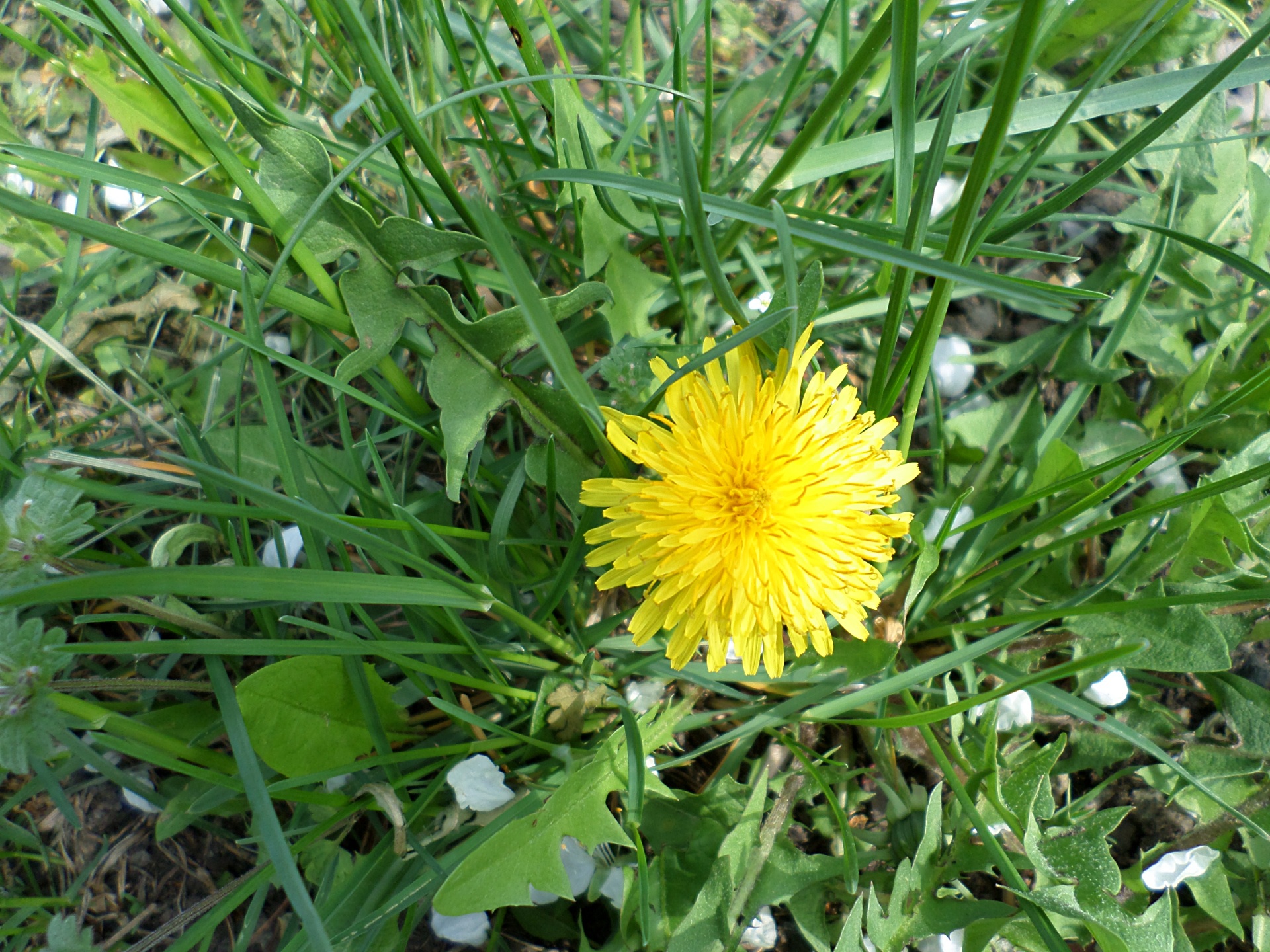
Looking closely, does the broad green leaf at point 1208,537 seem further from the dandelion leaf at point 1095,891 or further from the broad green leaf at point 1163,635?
the dandelion leaf at point 1095,891

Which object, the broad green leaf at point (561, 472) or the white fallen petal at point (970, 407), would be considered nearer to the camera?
the broad green leaf at point (561, 472)

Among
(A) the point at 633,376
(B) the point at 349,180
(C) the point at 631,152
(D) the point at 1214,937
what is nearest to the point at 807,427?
(A) the point at 633,376

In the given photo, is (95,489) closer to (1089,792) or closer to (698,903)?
(698,903)

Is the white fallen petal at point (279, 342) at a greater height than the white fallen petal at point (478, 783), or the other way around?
the white fallen petal at point (279, 342)

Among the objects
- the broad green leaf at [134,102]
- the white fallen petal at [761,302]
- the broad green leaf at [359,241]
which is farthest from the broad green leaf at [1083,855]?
the broad green leaf at [134,102]

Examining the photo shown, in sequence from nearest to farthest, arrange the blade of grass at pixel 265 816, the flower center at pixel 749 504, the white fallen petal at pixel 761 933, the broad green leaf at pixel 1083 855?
the blade of grass at pixel 265 816 < the flower center at pixel 749 504 < the broad green leaf at pixel 1083 855 < the white fallen petal at pixel 761 933

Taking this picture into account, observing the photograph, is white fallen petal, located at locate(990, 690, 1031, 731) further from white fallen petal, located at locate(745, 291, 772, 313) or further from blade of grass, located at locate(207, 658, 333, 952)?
blade of grass, located at locate(207, 658, 333, 952)

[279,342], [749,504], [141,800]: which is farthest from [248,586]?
[279,342]

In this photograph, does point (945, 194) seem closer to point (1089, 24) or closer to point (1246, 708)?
point (1089, 24)
